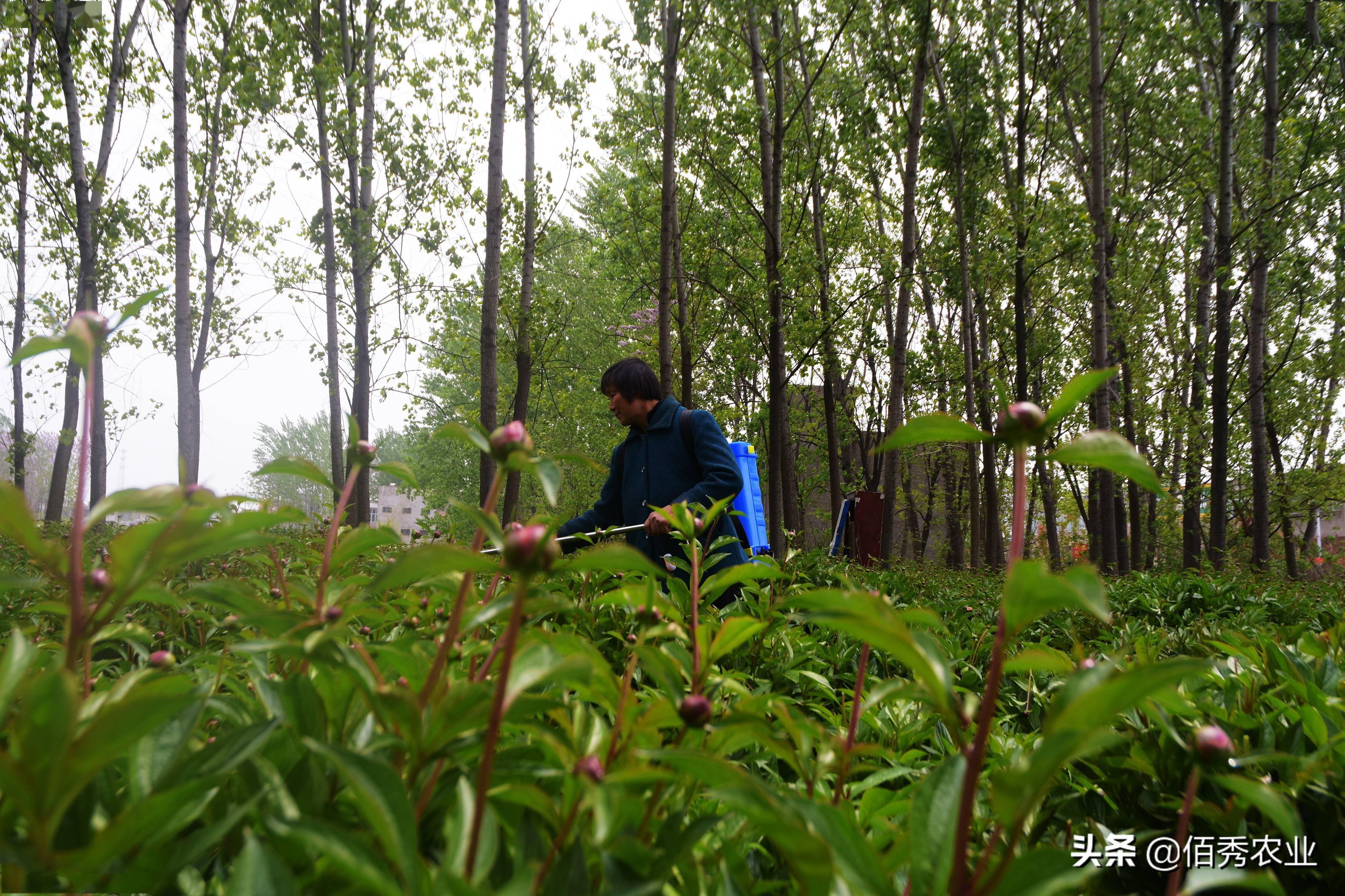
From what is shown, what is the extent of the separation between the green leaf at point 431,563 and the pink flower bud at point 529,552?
48mm

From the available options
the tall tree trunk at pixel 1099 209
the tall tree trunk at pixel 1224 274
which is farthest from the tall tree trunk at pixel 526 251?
the tall tree trunk at pixel 1224 274

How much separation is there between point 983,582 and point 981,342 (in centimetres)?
938

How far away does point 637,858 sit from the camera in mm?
525

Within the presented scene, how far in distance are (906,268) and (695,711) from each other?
946 centimetres

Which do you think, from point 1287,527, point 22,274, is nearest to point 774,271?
point 1287,527

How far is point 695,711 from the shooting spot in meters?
0.63

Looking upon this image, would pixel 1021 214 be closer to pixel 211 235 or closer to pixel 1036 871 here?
pixel 1036 871

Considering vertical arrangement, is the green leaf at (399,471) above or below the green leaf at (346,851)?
above

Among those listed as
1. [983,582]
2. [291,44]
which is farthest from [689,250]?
[983,582]

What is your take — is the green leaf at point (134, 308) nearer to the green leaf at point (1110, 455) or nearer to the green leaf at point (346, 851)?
the green leaf at point (346, 851)

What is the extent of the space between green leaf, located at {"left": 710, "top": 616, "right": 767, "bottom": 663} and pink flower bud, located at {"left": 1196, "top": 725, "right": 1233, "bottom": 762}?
1.40 ft

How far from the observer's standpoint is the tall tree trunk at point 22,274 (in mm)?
10148

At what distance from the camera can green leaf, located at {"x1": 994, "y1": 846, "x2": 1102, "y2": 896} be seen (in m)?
0.49

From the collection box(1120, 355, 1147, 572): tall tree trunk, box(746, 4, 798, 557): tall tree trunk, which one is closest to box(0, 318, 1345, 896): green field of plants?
box(746, 4, 798, 557): tall tree trunk
